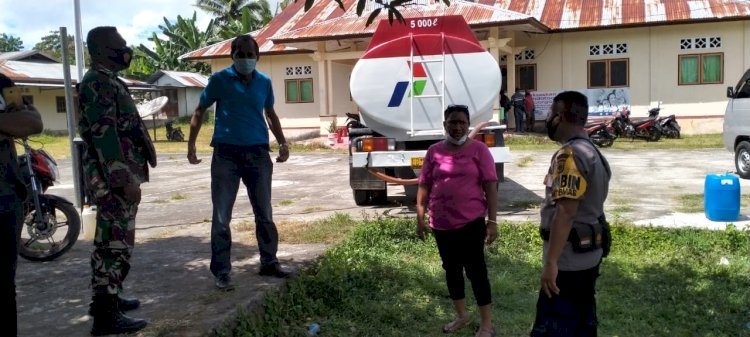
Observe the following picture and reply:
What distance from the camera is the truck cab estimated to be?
10.6 m

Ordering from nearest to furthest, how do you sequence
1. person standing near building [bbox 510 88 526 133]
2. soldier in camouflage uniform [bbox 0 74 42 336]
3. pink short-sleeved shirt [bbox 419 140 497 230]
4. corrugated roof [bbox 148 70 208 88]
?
1. soldier in camouflage uniform [bbox 0 74 42 336]
2. pink short-sleeved shirt [bbox 419 140 497 230]
3. person standing near building [bbox 510 88 526 133]
4. corrugated roof [bbox 148 70 208 88]

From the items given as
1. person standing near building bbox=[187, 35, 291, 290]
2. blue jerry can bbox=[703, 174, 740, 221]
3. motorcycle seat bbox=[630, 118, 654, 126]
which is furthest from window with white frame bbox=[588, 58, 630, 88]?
person standing near building bbox=[187, 35, 291, 290]

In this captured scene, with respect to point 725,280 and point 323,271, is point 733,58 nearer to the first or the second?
point 725,280

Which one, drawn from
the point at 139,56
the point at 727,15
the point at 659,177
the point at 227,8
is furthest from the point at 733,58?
the point at 139,56

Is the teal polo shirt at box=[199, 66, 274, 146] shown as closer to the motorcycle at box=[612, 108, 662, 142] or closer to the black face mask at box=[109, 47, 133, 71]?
the black face mask at box=[109, 47, 133, 71]

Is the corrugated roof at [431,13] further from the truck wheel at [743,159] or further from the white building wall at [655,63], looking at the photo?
the truck wheel at [743,159]

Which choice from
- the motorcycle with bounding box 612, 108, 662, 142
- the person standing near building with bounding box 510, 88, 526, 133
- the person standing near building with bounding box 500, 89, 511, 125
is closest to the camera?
the motorcycle with bounding box 612, 108, 662, 142

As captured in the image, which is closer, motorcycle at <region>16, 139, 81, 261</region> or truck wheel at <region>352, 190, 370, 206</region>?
motorcycle at <region>16, 139, 81, 261</region>

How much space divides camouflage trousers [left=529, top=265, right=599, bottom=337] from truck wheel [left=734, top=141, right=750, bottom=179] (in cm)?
920

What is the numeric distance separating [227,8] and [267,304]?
40.7 meters

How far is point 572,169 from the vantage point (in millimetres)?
2875

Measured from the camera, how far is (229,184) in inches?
184

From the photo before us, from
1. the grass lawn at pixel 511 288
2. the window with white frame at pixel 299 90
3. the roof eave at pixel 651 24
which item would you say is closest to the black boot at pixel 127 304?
the grass lawn at pixel 511 288

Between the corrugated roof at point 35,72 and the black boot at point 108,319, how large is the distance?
2733 centimetres
